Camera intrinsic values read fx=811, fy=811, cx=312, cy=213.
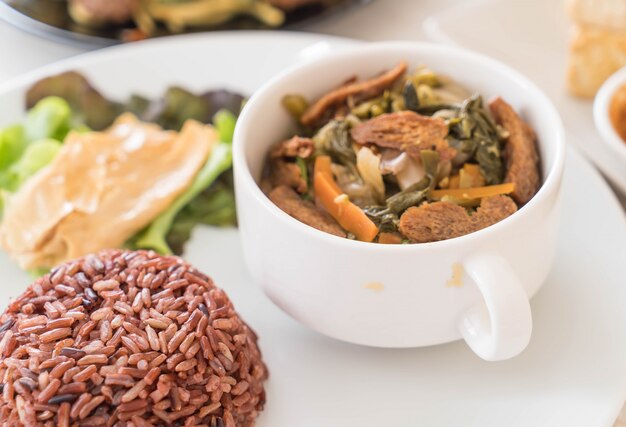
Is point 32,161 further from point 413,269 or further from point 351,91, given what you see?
point 413,269

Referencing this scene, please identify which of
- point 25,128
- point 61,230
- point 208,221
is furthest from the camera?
point 25,128

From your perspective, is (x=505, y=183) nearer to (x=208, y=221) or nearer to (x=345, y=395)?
(x=345, y=395)

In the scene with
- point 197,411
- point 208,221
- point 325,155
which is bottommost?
point 208,221

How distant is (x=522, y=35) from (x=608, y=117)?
588 millimetres

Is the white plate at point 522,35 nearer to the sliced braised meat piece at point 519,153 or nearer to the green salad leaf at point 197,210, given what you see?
the sliced braised meat piece at point 519,153

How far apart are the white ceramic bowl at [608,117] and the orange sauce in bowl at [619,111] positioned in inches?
0.4

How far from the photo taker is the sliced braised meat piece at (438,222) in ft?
4.32

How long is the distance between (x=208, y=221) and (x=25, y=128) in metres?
0.51

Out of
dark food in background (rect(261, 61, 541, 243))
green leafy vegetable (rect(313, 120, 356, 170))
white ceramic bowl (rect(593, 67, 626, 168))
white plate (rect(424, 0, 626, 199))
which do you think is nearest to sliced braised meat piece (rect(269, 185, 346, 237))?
dark food in background (rect(261, 61, 541, 243))

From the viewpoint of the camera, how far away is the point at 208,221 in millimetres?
1767

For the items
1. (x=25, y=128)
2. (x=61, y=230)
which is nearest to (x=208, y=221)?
(x=61, y=230)

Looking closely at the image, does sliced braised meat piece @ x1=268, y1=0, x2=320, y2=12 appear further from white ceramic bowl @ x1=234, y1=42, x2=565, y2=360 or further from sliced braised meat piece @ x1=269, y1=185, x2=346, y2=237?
sliced braised meat piece @ x1=269, y1=185, x2=346, y2=237

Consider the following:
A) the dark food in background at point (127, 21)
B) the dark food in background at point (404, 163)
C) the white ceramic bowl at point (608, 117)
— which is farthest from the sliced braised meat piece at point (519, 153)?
the dark food in background at point (127, 21)

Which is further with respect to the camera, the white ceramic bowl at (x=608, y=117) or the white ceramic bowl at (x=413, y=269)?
the white ceramic bowl at (x=608, y=117)
